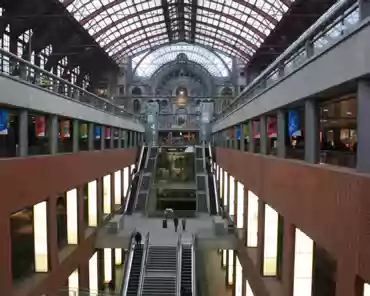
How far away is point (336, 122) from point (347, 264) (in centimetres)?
421

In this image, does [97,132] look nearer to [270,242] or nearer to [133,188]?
[133,188]

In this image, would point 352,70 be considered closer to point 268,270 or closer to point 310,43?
point 310,43

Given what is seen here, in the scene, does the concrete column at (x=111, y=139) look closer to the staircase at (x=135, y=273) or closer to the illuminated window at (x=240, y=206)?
the staircase at (x=135, y=273)

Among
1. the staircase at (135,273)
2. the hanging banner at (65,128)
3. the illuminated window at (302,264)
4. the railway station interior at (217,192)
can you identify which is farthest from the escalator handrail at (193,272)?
the illuminated window at (302,264)

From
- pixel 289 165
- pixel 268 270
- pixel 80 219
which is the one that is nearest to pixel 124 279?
pixel 80 219

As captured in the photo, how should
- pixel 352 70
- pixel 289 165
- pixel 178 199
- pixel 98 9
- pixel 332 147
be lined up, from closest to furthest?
pixel 352 70 < pixel 332 147 < pixel 289 165 < pixel 178 199 < pixel 98 9

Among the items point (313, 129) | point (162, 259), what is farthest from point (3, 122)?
point (162, 259)

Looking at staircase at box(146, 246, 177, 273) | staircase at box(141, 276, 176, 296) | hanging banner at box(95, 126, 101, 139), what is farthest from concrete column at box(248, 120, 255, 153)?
hanging banner at box(95, 126, 101, 139)

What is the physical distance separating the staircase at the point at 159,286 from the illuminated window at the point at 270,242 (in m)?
6.80

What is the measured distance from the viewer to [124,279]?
71.4 feet

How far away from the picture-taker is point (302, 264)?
1153 cm

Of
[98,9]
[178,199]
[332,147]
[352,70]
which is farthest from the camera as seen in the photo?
[98,9]

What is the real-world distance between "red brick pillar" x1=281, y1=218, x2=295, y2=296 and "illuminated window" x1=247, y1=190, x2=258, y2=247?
5.74 m

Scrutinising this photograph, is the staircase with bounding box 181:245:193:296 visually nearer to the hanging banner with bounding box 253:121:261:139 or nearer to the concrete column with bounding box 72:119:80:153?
the hanging banner with bounding box 253:121:261:139
